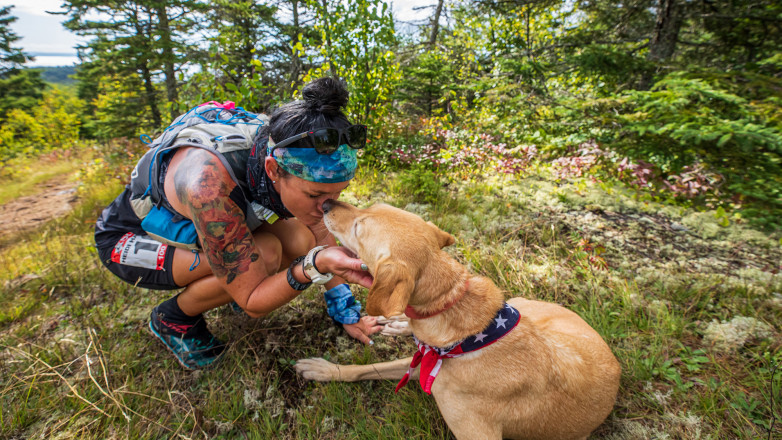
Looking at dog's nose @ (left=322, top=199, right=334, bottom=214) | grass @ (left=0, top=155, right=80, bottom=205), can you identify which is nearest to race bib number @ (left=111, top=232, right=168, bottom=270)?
dog's nose @ (left=322, top=199, right=334, bottom=214)

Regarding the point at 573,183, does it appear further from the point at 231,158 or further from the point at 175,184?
the point at 175,184

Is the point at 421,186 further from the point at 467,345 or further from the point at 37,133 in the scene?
the point at 37,133

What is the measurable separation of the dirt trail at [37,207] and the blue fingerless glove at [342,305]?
6517 mm

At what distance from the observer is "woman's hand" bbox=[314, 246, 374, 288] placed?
71.5 inches

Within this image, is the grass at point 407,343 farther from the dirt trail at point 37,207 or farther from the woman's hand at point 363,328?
the dirt trail at point 37,207

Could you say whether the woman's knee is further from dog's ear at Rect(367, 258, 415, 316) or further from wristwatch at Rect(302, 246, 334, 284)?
dog's ear at Rect(367, 258, 415, 316)

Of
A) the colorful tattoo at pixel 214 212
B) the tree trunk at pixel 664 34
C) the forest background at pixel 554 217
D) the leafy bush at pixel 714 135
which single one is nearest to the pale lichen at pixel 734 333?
the forest background at pixel 554 217

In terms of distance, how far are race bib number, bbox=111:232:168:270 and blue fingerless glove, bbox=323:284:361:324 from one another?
1253 millimetres

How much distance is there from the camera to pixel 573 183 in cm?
468

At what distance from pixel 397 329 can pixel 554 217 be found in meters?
2.64

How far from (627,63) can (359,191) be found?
4.27 meters

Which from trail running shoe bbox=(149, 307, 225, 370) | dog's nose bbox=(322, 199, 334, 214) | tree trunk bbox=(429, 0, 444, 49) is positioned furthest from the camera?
tree trunk bbox=(429, 0, 444, 49)

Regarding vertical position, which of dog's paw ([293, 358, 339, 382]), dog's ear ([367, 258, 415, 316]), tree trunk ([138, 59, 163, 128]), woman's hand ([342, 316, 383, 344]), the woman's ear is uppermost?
tree trunk ([138, 59, 163, 128])

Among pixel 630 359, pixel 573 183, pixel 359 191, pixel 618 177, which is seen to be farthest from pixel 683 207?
pixel 359 191
